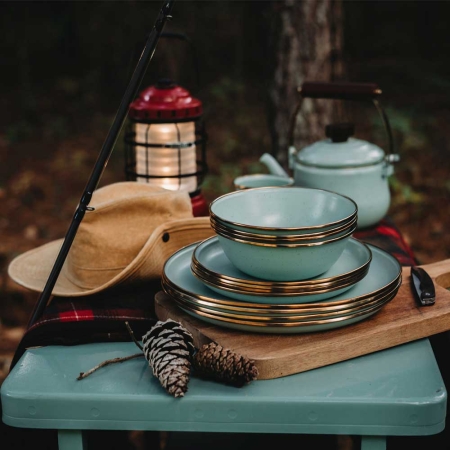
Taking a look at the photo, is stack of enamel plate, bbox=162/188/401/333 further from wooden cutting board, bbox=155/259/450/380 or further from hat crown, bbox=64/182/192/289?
hat crown, bbox=64/182/192/289

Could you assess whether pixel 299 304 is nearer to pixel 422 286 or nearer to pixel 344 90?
pixel 422 286

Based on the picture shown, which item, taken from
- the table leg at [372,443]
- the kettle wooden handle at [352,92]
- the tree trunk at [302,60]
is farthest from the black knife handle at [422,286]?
the tree trunk at [302,60]

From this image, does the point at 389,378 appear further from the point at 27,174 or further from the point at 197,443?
the point at 27,174

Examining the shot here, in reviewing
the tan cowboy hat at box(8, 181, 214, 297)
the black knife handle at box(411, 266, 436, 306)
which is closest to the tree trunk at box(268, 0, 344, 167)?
the tan cowboy hat at box(8, 181, 214, 297)

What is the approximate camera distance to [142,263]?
4.02 feet

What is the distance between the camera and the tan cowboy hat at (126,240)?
1.24m

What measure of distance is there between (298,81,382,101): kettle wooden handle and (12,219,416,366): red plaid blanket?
0.73 meters

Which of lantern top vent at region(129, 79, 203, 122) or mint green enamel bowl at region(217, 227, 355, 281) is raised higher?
lantern top vent at region(129, 79, 203, 122)

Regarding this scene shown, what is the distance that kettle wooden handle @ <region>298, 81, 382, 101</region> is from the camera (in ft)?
5.34

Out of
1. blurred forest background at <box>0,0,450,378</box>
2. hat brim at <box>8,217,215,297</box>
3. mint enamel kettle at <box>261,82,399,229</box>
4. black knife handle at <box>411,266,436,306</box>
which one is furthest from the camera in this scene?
blurred forest background at <box>0,0,450,378</box>

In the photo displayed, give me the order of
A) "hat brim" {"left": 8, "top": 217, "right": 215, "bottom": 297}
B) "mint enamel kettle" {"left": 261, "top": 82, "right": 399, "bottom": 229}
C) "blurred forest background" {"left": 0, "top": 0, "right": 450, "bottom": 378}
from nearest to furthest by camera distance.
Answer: "hat brim" {"left": 8, "top": 217, "right": 215, "bottom": 297} < "mint enamel kettle" {"left": 261, "top": 82, "right": 399, "bottom": 229} < "blurred forest background" {"left": 0, "top": 0, "right": 450, "bottom": 378}

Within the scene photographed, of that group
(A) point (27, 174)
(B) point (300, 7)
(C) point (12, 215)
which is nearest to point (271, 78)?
(B) point (300, 7)

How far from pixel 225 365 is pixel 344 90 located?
95 cm

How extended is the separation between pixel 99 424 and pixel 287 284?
326mm
